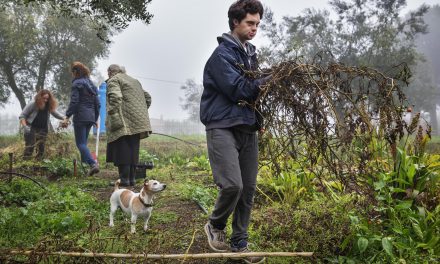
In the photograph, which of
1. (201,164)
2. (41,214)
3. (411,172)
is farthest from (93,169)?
(411,172)

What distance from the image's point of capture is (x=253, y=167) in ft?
11.4

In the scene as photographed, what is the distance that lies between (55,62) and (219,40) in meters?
23.6

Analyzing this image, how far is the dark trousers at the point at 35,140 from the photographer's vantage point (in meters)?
9.16

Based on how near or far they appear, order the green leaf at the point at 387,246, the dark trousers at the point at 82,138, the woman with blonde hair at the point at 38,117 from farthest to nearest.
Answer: the woman with blonde hair at the point at 38,117, the dark trousers at the point at 82,138, the green leaf at the point at 387,246

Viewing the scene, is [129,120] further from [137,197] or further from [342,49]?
[342,49]

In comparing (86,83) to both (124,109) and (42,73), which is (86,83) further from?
(42,73)

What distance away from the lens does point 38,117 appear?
29.9 feet

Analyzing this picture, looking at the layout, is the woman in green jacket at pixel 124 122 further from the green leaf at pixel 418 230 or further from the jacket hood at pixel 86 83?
the green leaf at pixel 418 230

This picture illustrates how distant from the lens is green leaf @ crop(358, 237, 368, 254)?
3324 mm

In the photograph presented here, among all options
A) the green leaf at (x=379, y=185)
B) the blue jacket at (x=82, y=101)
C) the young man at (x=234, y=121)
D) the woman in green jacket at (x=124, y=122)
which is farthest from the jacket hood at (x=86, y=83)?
the green leaf at (x=379, y=185)

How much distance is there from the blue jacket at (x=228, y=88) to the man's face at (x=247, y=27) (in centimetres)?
10

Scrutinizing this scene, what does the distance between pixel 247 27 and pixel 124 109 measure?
3745 mm

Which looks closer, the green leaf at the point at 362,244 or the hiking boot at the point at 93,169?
the green leaf at the point at 362,244

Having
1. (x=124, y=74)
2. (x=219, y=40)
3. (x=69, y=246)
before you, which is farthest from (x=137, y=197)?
(x=124, y=74)
